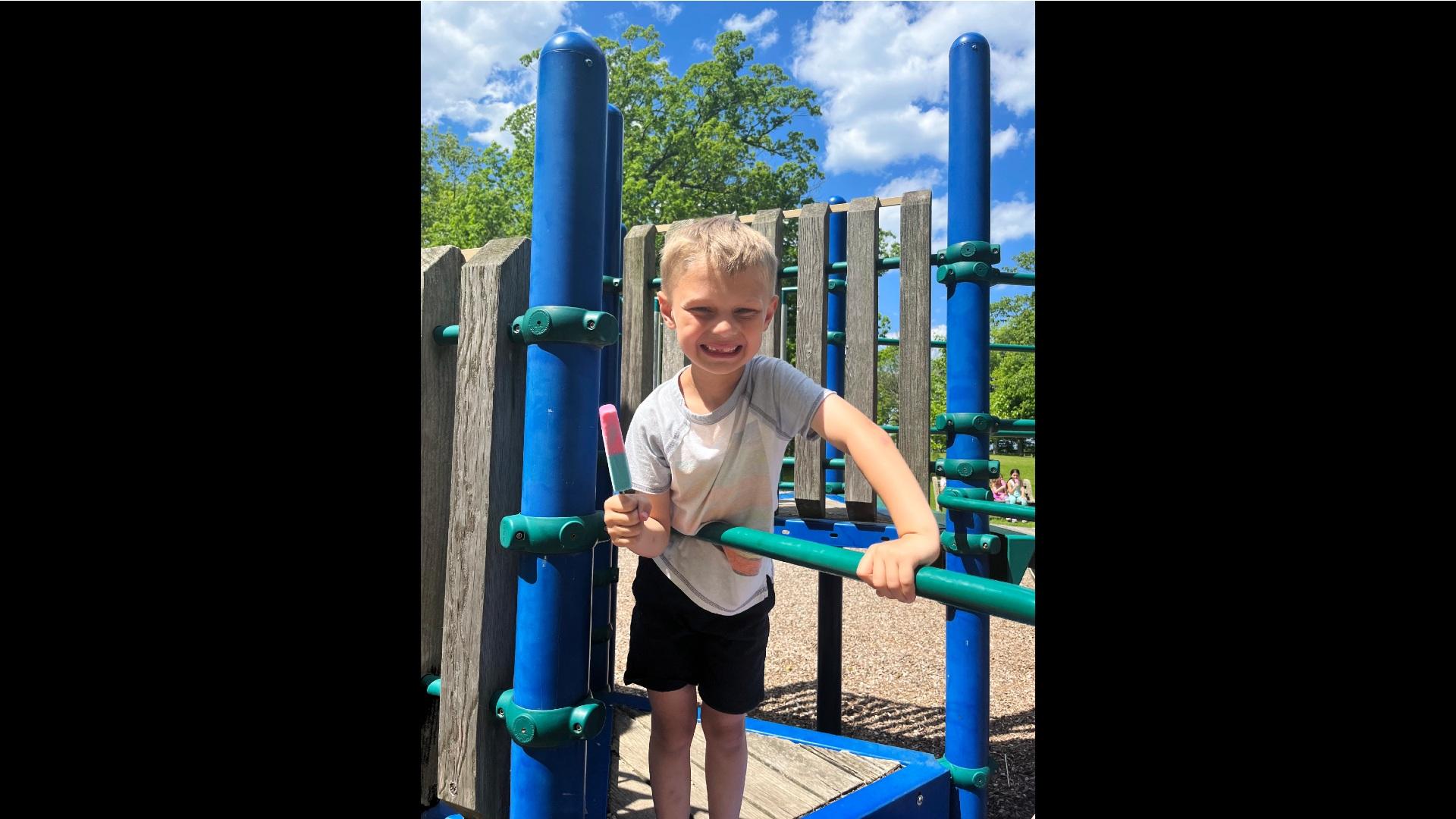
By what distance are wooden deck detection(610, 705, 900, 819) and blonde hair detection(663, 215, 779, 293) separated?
1.92 m

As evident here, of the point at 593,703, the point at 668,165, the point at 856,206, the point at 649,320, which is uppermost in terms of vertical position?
the point at 668,165

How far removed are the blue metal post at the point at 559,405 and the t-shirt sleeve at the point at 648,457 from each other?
16 centimetres

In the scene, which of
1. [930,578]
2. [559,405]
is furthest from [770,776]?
[930,578]

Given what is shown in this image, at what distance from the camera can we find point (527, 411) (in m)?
1.81

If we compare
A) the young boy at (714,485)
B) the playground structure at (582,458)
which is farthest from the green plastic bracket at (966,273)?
the young boy at (714,485)

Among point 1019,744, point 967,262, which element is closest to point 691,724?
point 967,262

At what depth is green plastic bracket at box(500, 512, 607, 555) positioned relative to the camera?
1.77 meters

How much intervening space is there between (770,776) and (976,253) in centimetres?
208

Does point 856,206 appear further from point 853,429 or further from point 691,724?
point 691,724

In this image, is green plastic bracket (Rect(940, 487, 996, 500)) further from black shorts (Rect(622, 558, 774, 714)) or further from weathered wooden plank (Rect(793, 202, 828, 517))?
black shorts (Rect(622, 558, 774, 714))

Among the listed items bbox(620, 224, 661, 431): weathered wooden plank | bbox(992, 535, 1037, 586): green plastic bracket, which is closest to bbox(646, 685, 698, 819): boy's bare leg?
bbox(620, 224, 661, 431): weathered wooden plank

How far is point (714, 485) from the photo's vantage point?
193cm

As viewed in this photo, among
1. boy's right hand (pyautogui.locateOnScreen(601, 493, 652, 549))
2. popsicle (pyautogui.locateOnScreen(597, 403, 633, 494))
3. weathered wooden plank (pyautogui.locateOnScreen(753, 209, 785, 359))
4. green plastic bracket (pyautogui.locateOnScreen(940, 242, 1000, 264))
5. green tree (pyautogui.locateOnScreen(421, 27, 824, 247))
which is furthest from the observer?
green tree (pyautogui.locateOnScreen(421, 27, 824, 247))
